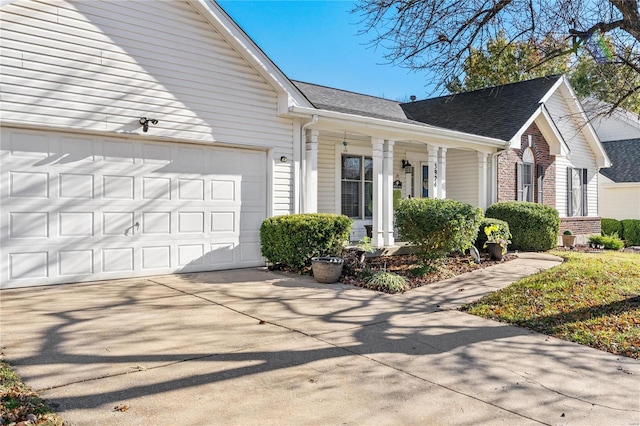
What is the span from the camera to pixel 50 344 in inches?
179

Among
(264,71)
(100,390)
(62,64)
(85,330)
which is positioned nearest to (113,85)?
(62,64)

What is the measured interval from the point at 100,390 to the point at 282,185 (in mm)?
6655

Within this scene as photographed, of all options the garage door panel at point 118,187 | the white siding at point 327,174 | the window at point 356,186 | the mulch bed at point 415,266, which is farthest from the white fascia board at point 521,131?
the garage door panel at point 118,187

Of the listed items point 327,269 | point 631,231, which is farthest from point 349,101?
point 631,231

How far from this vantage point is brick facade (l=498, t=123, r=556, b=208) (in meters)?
14.7

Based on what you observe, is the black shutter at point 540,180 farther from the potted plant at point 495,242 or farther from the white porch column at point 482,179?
the potted plant at point 495,242

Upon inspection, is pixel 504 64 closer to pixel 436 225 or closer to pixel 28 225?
pixel 436 225

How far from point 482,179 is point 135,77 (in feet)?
34.6

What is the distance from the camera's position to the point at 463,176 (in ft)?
50.5

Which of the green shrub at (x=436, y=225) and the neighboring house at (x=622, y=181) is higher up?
the neighboring house at (x=622, y=181)

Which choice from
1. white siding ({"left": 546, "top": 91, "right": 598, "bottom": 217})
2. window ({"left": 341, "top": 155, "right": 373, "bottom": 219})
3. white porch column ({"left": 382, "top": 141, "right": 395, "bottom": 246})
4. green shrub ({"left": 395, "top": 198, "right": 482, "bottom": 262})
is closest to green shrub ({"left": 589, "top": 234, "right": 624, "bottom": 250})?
white siding ({"left": 546, "top": 91, "right": 598, "bottom": 217})

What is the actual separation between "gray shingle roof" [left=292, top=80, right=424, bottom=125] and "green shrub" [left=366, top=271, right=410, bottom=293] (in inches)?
225

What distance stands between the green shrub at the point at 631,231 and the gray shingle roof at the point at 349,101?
1238cm

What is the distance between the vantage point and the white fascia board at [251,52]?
8.69m
